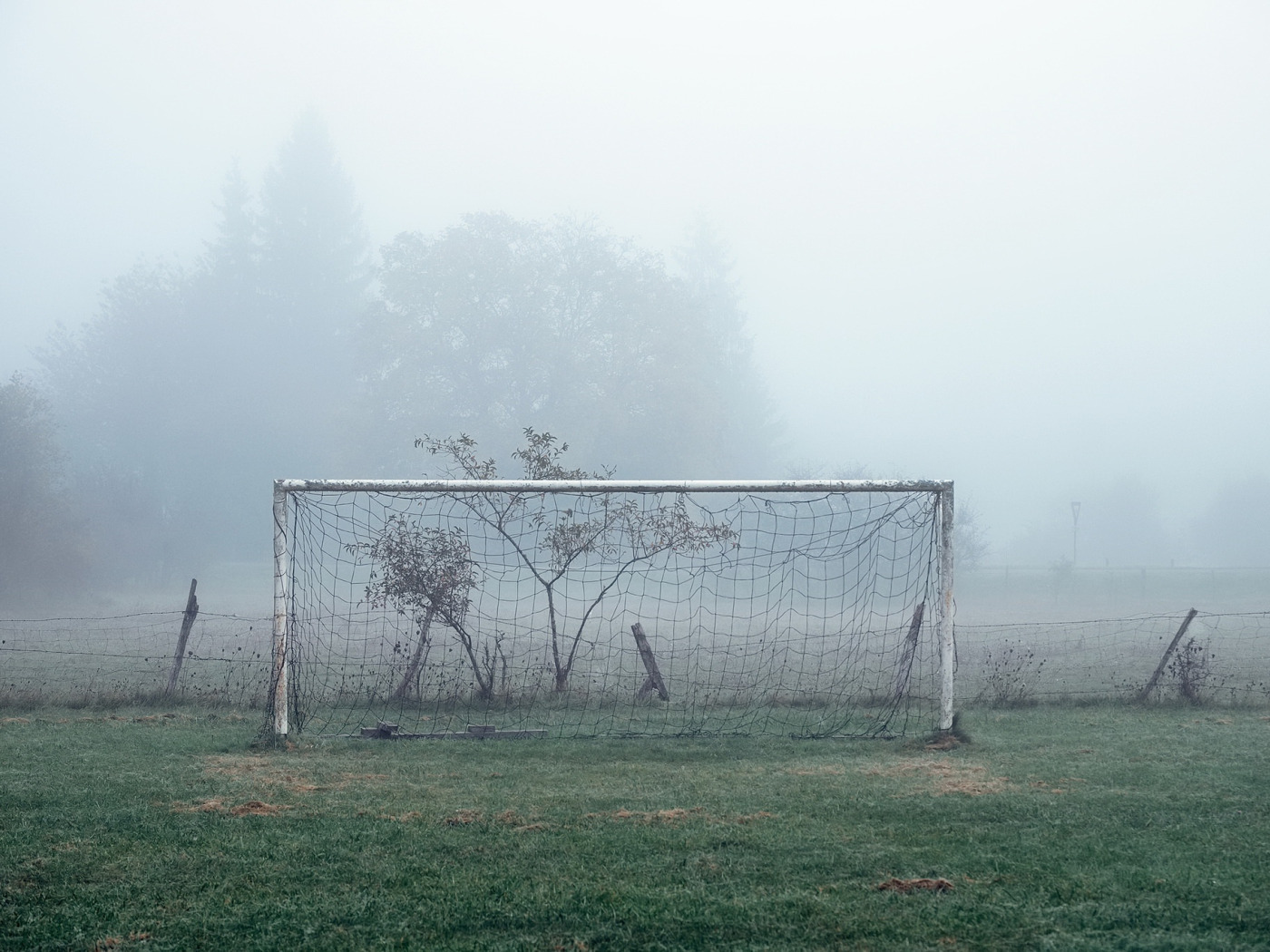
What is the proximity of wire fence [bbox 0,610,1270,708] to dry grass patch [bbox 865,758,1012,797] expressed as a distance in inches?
139

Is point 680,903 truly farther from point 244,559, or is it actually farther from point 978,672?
point 244,559

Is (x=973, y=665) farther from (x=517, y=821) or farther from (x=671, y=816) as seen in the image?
(x=517, y=821)

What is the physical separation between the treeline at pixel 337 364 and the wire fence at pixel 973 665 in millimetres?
20965

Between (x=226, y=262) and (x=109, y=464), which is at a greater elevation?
(x=226, y=262)

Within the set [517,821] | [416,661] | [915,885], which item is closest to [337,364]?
[416,661]

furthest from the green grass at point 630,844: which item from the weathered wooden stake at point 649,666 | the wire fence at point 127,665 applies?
the wire fence at point 127,665

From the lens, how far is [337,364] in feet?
185

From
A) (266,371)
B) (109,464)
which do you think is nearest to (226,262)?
(266,371)

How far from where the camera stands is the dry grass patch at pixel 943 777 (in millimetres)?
7176

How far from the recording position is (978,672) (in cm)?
1538

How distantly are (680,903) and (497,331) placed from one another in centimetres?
4448

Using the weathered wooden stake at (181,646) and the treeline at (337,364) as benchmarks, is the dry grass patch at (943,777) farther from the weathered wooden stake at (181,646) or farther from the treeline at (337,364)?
the treeline at (337,364)

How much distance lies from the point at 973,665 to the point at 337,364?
46.1m

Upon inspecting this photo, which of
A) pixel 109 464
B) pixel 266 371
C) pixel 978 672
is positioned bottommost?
pixel 978 672
